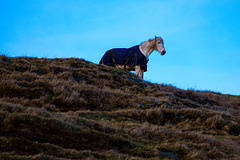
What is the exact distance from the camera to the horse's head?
23.3 m

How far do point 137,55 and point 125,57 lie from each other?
3.49 ft

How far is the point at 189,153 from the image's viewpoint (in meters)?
9.76

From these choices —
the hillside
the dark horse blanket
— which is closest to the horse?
the dark horse blanket

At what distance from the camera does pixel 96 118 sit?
1273 centimetres

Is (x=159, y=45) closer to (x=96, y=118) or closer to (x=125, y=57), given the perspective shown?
(x=125, y=57)

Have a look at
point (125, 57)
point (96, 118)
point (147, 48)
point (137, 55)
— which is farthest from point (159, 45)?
point (96, 118)

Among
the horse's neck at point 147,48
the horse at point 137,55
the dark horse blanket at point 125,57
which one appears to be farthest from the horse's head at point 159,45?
the dark horse blanket at point 125,57

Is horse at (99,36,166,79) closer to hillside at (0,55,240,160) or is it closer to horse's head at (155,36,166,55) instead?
horse's head at (155,36,166,55)

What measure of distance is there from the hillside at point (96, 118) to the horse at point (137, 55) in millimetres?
1248

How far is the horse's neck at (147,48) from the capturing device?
23.4 m

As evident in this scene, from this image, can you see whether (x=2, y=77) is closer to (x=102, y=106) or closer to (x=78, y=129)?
(x=102, y=106)

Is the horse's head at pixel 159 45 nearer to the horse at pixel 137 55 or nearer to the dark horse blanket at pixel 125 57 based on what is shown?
the horse at pixel 137 55

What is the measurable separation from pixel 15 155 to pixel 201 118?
410 inches

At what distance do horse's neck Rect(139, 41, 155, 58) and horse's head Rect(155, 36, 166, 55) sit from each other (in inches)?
A: 13.3
